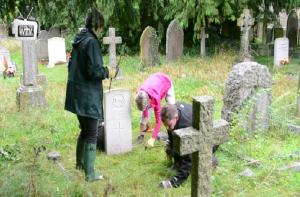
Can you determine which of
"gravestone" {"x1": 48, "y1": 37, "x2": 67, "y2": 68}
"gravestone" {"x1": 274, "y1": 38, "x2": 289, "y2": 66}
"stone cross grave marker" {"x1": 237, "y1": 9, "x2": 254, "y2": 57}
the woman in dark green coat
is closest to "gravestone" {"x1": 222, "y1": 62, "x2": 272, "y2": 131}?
the woman in dark green coat

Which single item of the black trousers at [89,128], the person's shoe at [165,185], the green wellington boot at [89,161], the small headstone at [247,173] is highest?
the black trousers at [89,128]

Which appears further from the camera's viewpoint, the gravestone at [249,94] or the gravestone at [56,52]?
the gravestone at [56,52]

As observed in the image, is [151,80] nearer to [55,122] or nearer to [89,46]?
[89,46]

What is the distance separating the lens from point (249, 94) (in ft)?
21.1

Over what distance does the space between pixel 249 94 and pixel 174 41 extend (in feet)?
23.9

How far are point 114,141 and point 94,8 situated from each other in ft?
7.63

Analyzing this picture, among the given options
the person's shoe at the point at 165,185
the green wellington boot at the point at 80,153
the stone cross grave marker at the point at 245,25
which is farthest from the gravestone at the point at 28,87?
the stone cross grave marker at the point at 245,25

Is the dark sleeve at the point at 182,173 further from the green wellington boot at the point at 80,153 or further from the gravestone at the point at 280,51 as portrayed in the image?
the gravestone at the point at 280,51

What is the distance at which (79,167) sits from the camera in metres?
5.32

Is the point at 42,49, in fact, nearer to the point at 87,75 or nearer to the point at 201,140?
the point at 87,75

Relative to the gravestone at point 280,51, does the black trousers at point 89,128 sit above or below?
below

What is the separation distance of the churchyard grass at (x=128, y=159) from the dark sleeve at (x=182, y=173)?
0.08 m

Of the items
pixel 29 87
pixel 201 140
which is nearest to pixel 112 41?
pixel 29 87

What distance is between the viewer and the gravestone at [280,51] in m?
13.0
